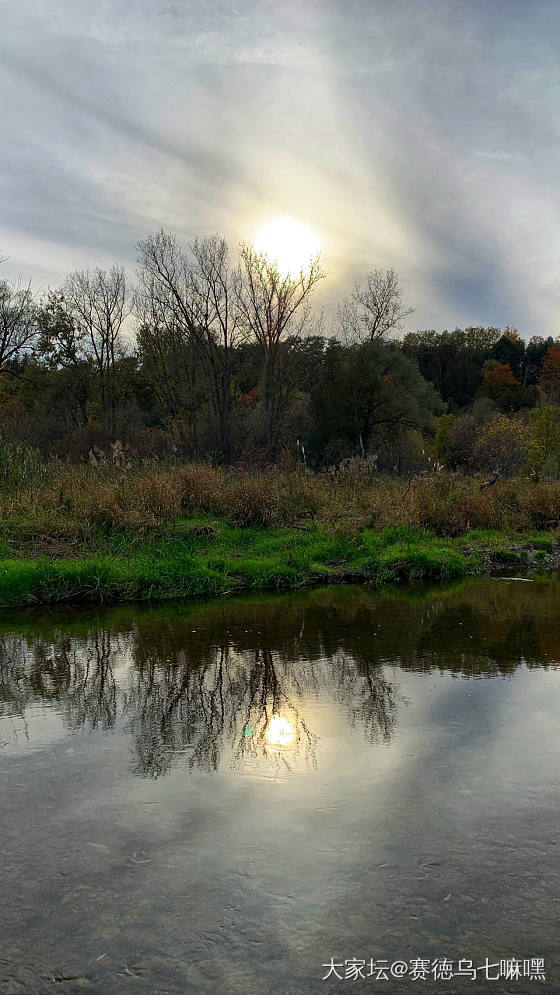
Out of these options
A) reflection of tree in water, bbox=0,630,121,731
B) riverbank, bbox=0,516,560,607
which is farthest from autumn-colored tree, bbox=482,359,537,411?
reflection of tree in water, bbox=0,630,121,731

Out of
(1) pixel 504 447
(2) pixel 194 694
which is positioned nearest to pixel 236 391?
(1) pixel 504 447

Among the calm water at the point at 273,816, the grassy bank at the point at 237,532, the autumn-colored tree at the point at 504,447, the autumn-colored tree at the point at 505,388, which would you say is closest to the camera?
the calm water at the point at 273,816

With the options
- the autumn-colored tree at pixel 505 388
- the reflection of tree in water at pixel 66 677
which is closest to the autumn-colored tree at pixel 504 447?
the reflection of tree in water at pixel 66 677

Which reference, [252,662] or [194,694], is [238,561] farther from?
[194,694]

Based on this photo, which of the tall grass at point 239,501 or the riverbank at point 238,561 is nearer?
the riverbank at point 238,561

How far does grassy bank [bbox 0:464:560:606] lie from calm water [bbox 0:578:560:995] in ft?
11.1

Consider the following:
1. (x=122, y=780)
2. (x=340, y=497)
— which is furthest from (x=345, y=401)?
(x=122, y=780)

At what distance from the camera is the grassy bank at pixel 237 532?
33.8 ft

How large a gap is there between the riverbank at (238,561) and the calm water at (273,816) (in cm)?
293

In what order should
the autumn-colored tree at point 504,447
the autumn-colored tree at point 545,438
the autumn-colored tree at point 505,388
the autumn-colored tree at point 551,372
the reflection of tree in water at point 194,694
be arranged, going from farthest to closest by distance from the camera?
the autumn-colored tree at point 551,372 < the autumn-colored tree at point 505,388 < the autumn-colored tree at point 545,438 < the autumn-colored tree at point 504,447 < the reflection of tree in water at point 194,694

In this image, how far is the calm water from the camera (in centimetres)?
254

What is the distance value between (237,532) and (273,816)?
368 inches

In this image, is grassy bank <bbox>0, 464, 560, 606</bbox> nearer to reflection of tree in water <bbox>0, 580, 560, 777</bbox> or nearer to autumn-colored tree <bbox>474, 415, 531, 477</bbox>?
reflection of tree in water <bbox>0, 580, 560, 777</bbox>

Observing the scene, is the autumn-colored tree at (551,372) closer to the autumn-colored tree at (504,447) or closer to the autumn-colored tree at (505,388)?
the autumn-colored tree at (505,388)
